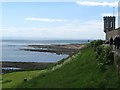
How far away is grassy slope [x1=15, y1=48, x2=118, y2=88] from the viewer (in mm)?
21703

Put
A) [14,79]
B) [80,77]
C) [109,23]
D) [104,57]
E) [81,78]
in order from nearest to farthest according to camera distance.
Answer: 1. [81,78]
2. [80,77]
3. [104,57]
4. [14,79]
5. [109,23]

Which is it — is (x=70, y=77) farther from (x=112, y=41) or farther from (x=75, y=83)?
(x=112, y=41)

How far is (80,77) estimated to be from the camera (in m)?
23.7

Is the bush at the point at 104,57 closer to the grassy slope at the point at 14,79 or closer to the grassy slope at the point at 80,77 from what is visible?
the grassy slope at the point at 80,77

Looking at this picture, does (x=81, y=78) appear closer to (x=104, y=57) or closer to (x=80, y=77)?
(x=80, y=77)

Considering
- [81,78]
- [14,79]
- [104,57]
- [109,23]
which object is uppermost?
[109,23]

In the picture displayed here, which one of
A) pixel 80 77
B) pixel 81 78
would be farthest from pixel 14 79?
pixel 81 78

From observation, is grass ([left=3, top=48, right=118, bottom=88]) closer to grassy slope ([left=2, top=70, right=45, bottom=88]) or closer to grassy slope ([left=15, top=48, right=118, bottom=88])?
grassy slope ([left=15, top=48, right=118, bottom=88])

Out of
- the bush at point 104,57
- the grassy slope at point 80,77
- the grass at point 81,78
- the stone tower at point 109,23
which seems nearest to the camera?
the grass at point 81,78

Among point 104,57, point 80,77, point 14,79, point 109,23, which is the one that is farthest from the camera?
point 109,23

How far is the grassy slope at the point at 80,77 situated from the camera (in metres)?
21.7

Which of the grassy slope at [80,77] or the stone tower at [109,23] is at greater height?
the stone tower at [109,23]

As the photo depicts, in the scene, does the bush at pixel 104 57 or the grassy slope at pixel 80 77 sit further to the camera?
the bush at pixel 104 57

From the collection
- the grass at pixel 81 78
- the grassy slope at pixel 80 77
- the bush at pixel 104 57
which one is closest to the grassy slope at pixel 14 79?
the grass at pixel 81 78
